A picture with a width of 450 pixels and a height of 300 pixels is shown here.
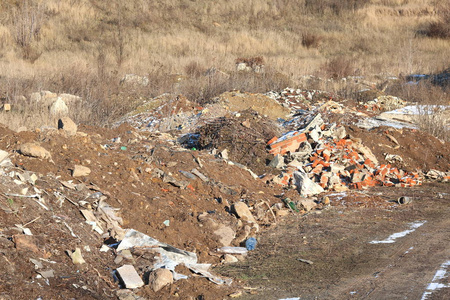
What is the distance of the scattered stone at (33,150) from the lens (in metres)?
6.16

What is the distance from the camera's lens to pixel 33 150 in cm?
618

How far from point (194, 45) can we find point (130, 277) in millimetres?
20538

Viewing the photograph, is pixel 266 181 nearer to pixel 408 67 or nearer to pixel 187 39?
pixel 408 67

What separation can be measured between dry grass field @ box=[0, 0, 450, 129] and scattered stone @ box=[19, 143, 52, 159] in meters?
2.90

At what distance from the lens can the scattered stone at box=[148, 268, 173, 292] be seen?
4.65 m

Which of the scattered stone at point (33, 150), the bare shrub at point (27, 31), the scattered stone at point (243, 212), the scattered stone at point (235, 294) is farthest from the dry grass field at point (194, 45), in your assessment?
the scattered stone at point (235, 294)

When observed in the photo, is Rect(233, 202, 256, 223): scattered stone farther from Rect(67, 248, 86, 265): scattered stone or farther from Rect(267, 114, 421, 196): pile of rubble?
Rect(67, 248, 86, 265): scattered stone

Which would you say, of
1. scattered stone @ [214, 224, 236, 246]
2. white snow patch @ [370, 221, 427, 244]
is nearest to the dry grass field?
scattered stone @ [214, 224, 236, 246]

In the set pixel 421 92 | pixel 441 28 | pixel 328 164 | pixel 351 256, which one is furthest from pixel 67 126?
pixel 441 28

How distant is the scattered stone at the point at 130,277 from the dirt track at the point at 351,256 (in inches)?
38.4

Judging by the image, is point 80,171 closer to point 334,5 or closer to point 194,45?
point 194,45

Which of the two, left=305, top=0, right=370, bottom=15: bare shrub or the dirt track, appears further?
left=305, top=0, right=370, bottom=15: bare shrub

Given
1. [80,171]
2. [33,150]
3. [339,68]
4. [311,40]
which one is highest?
[33,150]

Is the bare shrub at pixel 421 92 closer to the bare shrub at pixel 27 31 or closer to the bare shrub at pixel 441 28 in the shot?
the bare shrub at pixel 441 28
